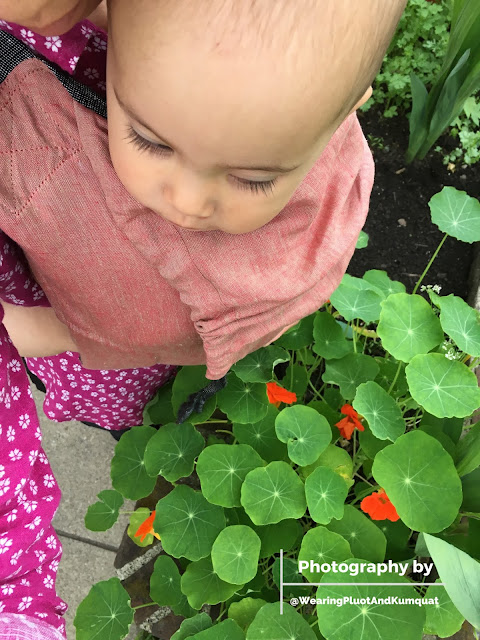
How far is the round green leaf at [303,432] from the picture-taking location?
1160mm

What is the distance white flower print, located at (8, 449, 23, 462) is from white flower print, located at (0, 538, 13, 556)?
0.34 ft

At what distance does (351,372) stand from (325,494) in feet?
1.05

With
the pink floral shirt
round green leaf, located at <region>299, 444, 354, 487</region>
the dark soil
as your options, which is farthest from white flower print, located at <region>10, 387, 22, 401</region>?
the dark soil

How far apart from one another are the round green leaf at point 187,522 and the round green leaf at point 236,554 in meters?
0.05

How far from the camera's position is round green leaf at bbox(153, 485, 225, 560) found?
3.77 ft

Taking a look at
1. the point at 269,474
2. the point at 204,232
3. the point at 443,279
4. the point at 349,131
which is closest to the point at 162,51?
the point at 204,232

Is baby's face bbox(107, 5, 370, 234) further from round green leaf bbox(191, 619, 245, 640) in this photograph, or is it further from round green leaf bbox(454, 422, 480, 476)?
round green leaf bbox(191, 619, 245, 640)

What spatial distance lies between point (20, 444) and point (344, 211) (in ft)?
1.91

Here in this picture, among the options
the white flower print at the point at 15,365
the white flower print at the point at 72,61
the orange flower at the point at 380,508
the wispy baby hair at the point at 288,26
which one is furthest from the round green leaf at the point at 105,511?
the wispy baby hair at the point at 288,26

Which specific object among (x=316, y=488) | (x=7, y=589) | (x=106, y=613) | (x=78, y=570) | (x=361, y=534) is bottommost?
(x=78, y=570)

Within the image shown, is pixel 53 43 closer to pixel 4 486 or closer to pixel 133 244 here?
pixel 133 244

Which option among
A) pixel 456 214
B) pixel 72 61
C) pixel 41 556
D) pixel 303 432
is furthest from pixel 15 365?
pixel 456 214

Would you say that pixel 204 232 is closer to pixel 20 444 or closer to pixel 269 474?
pixel 20 444

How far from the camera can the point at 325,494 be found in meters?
1.11
